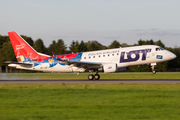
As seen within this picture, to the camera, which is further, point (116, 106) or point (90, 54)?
point (90, 54)

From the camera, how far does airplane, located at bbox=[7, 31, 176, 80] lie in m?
30.9

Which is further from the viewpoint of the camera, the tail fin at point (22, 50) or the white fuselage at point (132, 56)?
the tail fin at point (22, 50)

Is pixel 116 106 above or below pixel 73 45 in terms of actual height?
below

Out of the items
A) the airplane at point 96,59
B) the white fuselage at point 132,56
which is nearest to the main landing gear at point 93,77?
the airplane at point 96,59

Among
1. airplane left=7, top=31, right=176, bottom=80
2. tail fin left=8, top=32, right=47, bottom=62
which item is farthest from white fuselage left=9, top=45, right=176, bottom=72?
tail fin left=8, top=32, right=47, bottom=62

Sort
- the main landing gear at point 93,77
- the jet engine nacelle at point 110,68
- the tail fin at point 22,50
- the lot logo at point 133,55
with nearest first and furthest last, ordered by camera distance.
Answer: the jet engine nacelle at point 110,68, the lot logo at point 133,55, the main landing gear at point 93,77, the tail fin at point 22,50

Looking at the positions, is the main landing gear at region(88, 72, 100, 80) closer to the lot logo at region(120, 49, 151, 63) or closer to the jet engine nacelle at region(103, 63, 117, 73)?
the jet engine nacelle at region(103, 63, 117, 73)

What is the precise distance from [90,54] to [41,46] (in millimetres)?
84324

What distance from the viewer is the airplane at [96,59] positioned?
3089 cm

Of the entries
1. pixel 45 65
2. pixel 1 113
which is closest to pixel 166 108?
pixel 1 113

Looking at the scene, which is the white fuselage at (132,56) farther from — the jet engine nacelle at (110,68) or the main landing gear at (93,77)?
the main landing gear at (93,77)

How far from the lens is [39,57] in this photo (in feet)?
115

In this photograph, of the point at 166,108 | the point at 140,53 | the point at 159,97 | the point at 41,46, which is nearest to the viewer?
the point at 166,108

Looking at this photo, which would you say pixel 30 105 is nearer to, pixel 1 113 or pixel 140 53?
pixel 1 113
